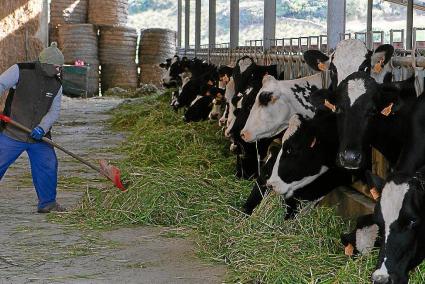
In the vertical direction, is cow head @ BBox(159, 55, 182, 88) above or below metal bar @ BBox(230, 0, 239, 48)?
below

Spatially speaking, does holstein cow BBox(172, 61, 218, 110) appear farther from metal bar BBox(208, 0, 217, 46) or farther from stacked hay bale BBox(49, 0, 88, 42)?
stacked hay bale BBox(49, 0, 88, 42)

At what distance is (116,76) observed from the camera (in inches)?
1208

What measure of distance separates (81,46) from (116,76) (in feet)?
5.83

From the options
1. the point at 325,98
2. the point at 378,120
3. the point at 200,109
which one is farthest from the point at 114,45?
the point at 378,120

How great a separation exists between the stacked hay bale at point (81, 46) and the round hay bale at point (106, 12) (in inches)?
57.5

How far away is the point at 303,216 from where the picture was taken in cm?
708

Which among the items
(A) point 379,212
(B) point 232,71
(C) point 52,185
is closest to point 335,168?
(A) point 379,212

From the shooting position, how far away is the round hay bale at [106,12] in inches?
1238

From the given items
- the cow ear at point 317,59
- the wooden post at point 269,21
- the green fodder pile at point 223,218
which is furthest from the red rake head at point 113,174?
the wooden post at point 269,21

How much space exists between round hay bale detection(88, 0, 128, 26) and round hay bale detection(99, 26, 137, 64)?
0.59m

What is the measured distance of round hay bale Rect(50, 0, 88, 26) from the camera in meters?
31.0

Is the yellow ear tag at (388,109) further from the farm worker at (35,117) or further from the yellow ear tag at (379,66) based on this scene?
the farm worker at (35,117)

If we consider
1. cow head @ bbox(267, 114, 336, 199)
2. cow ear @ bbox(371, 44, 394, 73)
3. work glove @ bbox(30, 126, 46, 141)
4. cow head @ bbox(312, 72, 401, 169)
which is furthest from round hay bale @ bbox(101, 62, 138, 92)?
cow head @ bbox(312, 72, 401, 169)

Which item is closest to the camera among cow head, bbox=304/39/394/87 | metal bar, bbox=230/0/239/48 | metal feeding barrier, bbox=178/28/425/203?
metal feeding barrier, bbox=178/28/425/203
